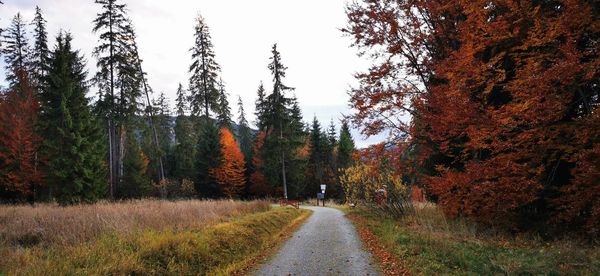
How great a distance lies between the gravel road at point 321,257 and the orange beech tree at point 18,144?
83.6 feet

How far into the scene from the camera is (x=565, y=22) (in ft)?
25.7

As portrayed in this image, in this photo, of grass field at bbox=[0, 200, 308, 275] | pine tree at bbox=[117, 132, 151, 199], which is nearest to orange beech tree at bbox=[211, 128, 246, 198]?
pine tree at bbox=[117, 132, 151, 199]

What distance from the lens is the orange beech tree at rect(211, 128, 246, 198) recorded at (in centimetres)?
4538

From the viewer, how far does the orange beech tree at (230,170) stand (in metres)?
45.4

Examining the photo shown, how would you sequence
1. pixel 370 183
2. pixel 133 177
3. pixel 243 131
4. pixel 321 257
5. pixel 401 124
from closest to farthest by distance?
pixel 321 257 → pixel 401 124 → pixel 370 183 → pixel 133 177 → pixel 243 131

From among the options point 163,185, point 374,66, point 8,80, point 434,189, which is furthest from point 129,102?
point 434,189

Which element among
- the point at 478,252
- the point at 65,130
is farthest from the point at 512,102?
the point at 65,130

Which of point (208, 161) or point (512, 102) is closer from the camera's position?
point (512, 102)

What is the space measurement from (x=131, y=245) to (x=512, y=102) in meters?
9.37

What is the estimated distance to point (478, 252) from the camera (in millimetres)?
7844

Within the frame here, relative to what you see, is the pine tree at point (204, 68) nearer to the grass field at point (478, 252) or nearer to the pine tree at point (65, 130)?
the pine tree at point (65, 130)

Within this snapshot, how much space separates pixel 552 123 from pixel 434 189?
12.0ft

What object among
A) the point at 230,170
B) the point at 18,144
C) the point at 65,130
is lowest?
the point at 230,170

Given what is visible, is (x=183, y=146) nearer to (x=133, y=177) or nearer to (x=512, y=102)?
(x=133, y=177)
